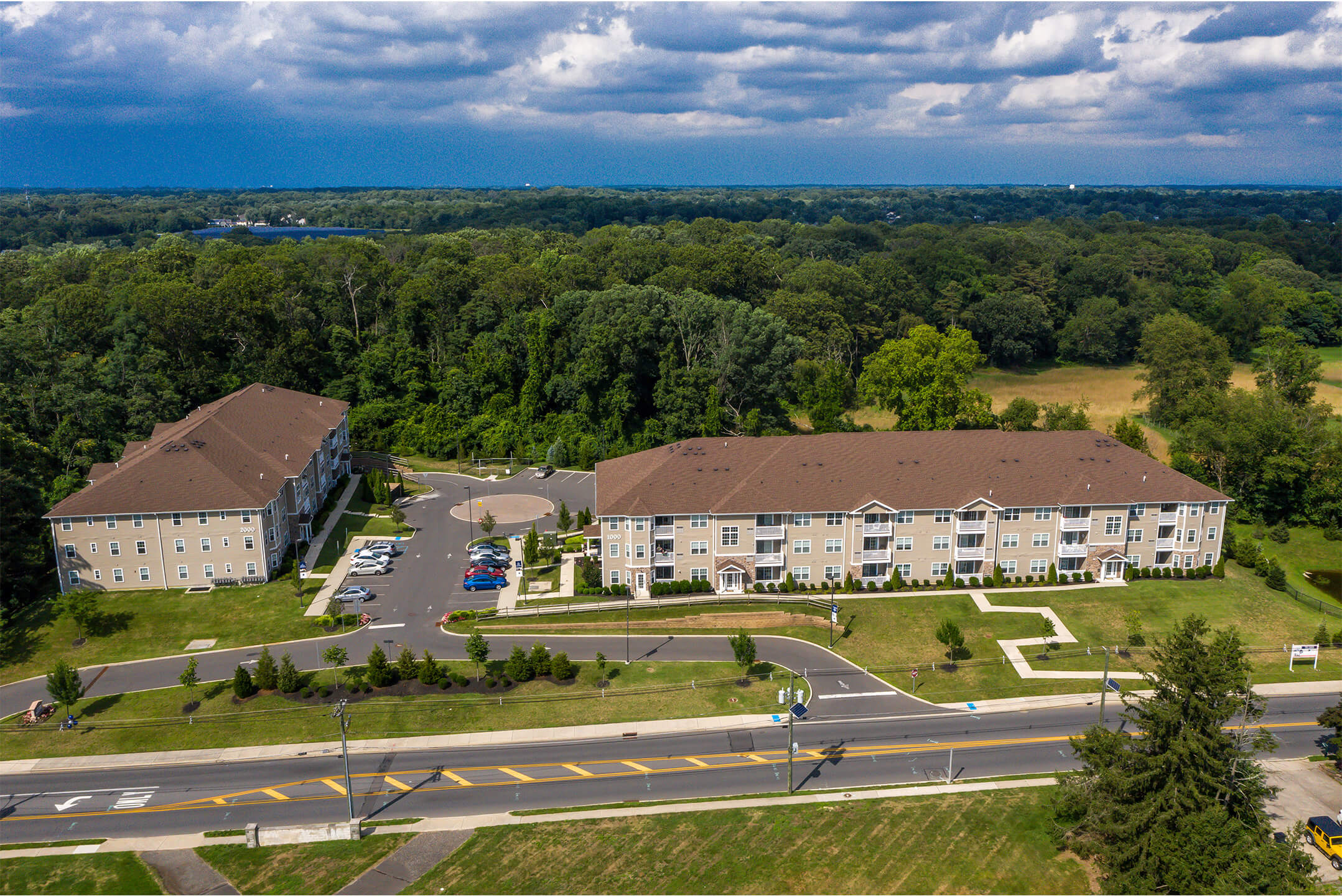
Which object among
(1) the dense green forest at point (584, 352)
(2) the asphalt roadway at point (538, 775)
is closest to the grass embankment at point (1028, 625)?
(2) the asphalt roadway at point (538, 775)

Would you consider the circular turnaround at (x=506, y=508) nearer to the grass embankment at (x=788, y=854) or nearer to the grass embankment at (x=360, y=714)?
the grass embankment at (x=360, y=714)

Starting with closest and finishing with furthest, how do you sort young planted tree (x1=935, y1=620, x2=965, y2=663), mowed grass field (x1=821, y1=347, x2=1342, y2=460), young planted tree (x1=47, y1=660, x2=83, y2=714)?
1. young planted tree (x1=47, y1=660, x2=83, y2=714)
2. young planted tree (x1=935, y1=620, x2=965, y2=663)
3. mowed grass field (x1=821, y1=347, x2=1342, y2=460)

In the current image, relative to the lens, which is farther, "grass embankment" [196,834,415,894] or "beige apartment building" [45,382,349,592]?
"beige apartment building" [45,382,349,592]

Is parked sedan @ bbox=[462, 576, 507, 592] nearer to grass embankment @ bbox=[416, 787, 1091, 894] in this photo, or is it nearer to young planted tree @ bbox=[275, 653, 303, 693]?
young planted tree @ bbox=[275, 653, 303, 693]

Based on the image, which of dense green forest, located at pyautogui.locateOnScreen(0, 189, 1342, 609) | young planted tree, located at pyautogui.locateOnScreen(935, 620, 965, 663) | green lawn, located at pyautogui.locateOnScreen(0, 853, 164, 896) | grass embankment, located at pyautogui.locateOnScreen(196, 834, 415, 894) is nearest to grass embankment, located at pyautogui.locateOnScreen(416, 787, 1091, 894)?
grass embankment, located at pyautogui.locateOnScreen(196, 834, 415, 894)

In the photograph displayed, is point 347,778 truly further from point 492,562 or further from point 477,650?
point 492,562

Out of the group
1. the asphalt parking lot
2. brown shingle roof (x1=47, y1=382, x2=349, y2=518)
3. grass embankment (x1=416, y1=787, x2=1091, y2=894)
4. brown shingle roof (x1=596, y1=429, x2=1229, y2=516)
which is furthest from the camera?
brown shingle roof (x1=596, y1=429, x2=1229, y2=516)

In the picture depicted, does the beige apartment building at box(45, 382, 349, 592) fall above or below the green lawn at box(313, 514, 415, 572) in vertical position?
above
